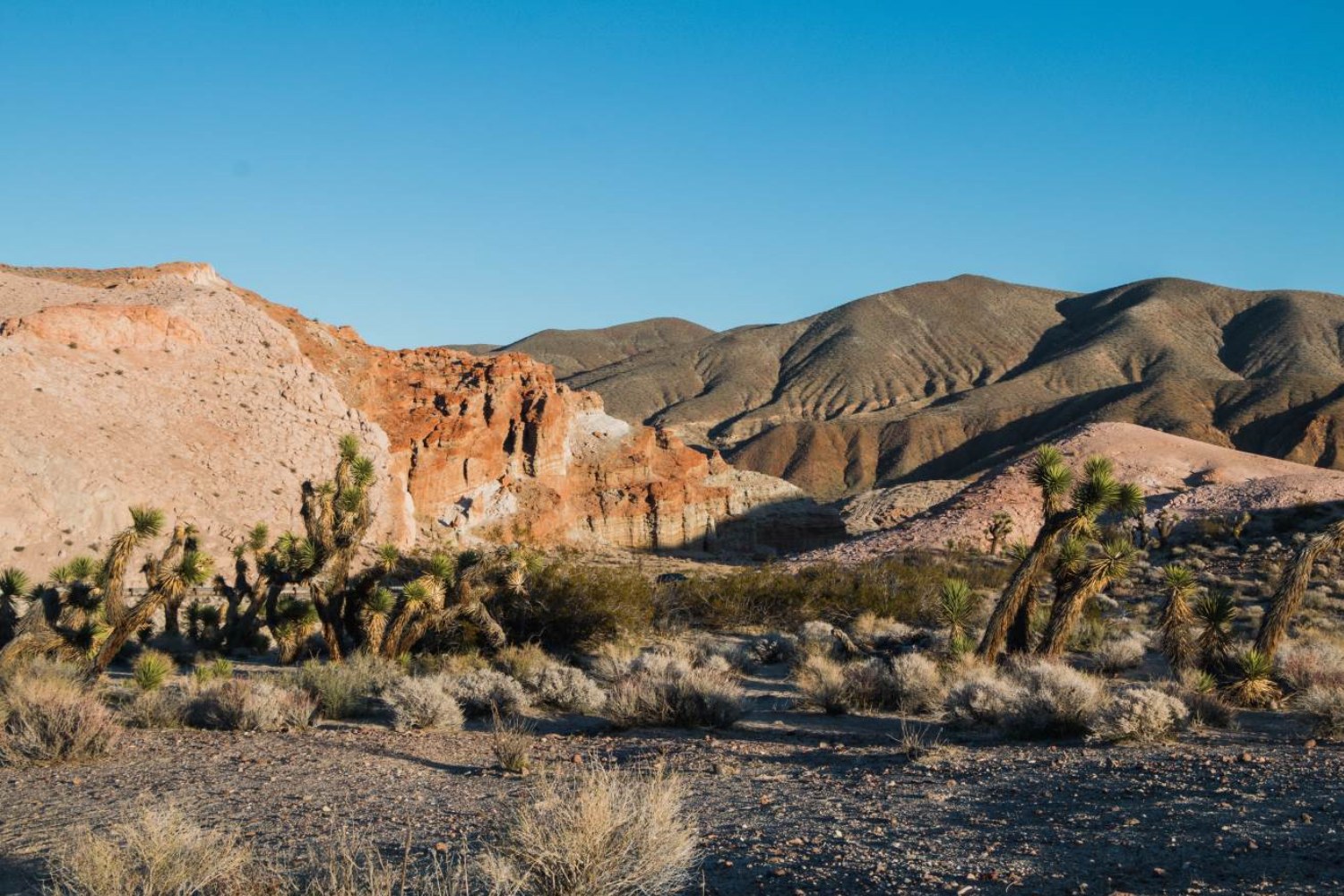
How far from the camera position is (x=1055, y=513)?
15.1 metres

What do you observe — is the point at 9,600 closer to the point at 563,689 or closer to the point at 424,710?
the point at 424,710

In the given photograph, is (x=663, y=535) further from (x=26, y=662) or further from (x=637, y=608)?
(x=26, y=662)

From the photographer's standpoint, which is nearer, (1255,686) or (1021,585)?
(1255,686)

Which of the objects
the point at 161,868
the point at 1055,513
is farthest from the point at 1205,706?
the point at 161,868

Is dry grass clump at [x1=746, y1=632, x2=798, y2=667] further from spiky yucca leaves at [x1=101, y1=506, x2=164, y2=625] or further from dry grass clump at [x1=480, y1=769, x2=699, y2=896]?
dry grass clump at [x1=480, y1=769, x2=699, y2=896]

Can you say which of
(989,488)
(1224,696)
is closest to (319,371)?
(989,488)

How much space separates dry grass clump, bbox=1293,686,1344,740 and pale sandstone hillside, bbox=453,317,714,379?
138 metres

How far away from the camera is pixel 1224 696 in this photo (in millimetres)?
12141

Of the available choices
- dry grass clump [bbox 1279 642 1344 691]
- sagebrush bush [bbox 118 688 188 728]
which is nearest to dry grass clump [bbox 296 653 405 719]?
sagebrush bush [bbox 118 688 188 728]

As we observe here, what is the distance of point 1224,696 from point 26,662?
15.9 metres

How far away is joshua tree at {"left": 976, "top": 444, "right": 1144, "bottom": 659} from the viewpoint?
14500 millimetres

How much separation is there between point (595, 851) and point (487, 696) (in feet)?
25.8

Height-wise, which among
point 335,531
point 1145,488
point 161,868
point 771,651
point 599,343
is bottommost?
point 771,651

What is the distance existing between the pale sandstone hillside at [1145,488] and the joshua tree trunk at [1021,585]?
23.8 m
